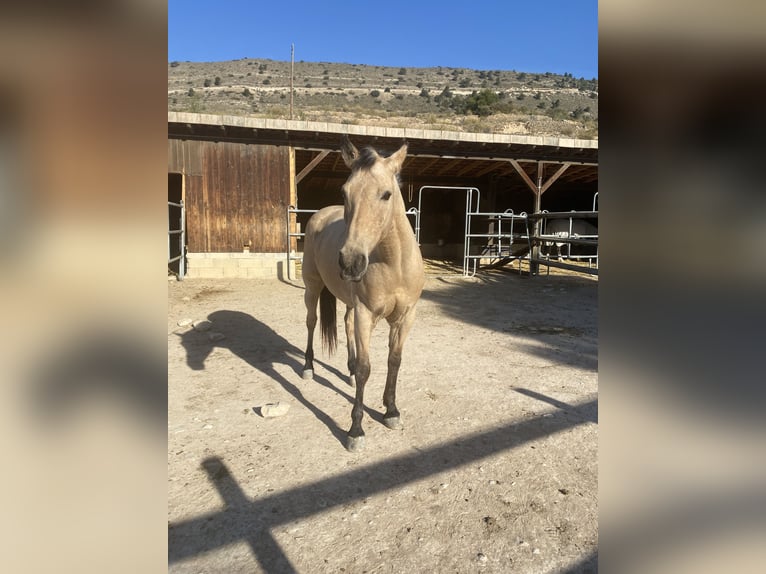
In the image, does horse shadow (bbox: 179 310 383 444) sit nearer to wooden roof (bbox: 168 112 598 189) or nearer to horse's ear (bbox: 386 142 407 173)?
horse's ear (bbox: 386 142 407 173)

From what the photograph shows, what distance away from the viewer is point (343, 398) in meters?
3.76

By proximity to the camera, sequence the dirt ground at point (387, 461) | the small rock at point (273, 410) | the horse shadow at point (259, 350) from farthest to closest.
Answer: the horse shadow at point (259, 350), the small rock at point (273, 410), the dirt ground at point (387, 461)

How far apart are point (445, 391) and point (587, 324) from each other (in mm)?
3676

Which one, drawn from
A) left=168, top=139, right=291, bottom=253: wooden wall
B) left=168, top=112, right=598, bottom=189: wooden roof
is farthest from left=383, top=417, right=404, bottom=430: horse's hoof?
left=168, top=139, right=291, bottom=253: wooden wall

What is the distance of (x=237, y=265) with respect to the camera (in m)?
10.2

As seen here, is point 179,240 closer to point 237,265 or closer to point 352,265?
point 237,265

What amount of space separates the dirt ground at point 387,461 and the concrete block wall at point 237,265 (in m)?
4.86

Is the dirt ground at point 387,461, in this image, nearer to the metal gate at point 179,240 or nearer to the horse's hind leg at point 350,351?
the horse's hind leg at point 350,351

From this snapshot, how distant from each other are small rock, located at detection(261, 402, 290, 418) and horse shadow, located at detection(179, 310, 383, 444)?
22 centimetres

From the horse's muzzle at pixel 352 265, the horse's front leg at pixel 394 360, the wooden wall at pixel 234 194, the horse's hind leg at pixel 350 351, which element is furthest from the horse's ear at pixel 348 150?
the wooden wall at pixel 234 194

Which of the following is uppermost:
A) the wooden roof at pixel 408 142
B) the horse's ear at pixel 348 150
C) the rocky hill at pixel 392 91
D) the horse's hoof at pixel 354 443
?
the rocky hill at pixel 392 91

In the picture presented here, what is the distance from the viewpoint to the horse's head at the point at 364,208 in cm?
227

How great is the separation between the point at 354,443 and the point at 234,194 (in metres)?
8.71
